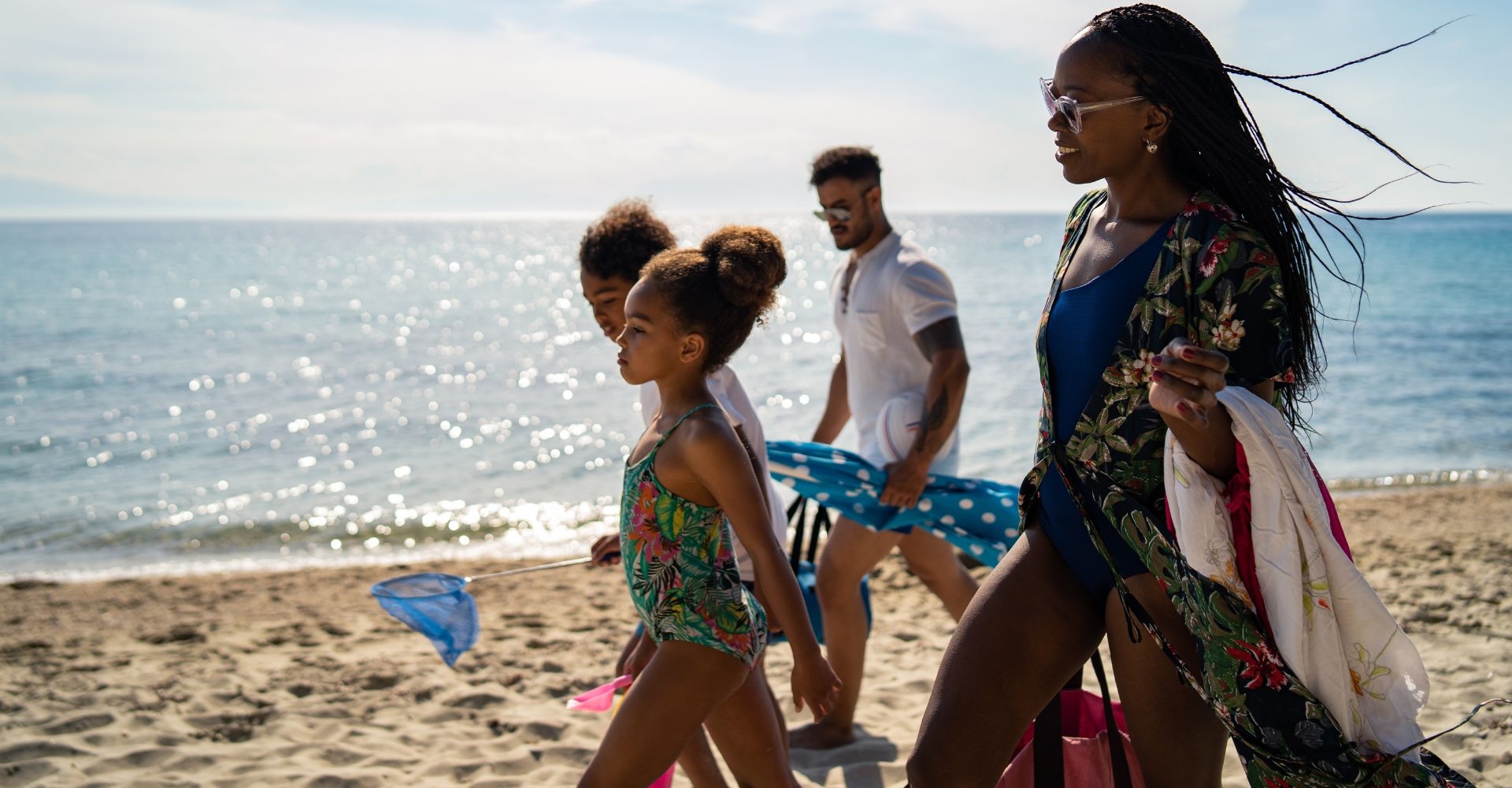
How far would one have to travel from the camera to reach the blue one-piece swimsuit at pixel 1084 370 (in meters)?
2.34

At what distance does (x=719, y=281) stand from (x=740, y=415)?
452 millimetres

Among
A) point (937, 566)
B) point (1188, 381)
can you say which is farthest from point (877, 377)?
point (1188, 381)

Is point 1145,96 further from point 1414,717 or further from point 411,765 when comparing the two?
point 411,765

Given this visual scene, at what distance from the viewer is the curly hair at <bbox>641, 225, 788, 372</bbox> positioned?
9.92ft

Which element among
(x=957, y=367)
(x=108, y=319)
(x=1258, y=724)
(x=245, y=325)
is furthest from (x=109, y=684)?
(x=108, y=319)

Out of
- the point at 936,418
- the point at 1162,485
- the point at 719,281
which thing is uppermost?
the point at 719,281

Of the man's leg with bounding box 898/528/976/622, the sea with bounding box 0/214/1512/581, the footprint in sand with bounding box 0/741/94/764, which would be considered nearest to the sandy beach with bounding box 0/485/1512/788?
the footprint in sand with bounding box 0/741/94/764

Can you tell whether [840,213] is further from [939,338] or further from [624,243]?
[624,243]

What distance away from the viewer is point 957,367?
4.43 m

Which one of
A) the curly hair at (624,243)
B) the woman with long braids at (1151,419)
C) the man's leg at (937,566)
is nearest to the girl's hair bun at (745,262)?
the curly hair at (624,243)

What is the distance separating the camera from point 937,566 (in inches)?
182

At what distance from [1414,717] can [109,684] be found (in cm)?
558

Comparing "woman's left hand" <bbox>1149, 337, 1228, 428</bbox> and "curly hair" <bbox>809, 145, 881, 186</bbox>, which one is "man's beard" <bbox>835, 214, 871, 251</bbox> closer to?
"curly hair" <bbox>809, 145, 881, 186</bbox>

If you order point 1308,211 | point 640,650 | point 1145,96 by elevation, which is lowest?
point 640,650
